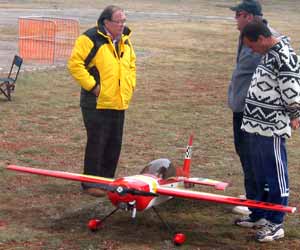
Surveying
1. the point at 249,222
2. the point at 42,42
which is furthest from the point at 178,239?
the point at 42,42

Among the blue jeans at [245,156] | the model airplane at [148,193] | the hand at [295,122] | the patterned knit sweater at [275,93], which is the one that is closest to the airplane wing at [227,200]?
the model airplane at [148,193]

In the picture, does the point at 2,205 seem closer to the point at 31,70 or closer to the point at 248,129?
the point at 248,129

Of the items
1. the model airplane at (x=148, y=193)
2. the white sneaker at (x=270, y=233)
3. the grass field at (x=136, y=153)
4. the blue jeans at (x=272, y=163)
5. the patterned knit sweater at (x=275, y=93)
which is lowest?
the grass field at (x=136, y=153)

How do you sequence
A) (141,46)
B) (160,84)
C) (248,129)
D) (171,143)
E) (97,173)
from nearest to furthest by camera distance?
(248,129) → (97,173) → (171,143) → (160,84) → (141,46)

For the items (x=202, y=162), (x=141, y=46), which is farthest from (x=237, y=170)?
(x=141, y=46)

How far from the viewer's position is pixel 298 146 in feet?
36.1

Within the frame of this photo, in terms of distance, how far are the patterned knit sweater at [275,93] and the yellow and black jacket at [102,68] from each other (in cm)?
183

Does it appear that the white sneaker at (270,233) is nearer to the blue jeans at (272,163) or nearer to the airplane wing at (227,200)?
the blue jeans at (272,163)

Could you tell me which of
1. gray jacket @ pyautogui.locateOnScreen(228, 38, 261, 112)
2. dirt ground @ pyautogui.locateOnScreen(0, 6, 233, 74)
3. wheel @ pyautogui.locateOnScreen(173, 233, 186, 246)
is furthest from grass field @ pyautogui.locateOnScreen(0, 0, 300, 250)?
dirt ground @ pyautogui.locateOnScreen(0, 6, 233, 74)

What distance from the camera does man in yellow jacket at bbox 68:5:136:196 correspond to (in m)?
7.73

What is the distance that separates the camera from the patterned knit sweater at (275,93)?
6234 millimetres

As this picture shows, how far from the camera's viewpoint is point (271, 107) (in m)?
6.34

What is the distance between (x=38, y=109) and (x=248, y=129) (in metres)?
7.24

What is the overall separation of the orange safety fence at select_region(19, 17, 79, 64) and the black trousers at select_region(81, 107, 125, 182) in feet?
38.2
